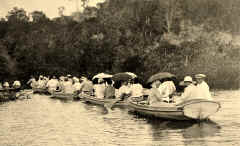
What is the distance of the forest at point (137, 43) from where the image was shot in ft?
84.5

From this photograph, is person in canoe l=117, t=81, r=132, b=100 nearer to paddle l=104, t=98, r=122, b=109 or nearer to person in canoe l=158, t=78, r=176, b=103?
paddle l=104, t=98, r=122, b=109

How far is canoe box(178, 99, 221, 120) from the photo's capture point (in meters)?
11.6

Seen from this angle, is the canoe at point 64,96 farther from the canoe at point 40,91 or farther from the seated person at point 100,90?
the canoe at point 40,91

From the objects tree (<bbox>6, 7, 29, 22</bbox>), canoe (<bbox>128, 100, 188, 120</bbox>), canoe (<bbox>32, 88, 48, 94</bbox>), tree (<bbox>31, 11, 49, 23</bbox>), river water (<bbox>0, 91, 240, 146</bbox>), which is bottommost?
river water (<bbox>0, 91, 240, 146</bbox>)

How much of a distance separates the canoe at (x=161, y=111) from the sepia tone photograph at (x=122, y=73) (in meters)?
0.06

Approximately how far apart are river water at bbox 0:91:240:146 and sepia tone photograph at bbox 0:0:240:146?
3 centimetres

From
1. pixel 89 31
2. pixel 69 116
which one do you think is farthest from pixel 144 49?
pixel 69 116

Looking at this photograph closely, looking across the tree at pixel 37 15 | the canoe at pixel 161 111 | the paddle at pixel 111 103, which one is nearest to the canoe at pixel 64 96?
the tree at pixel 37 15

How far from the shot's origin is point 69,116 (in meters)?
15.7

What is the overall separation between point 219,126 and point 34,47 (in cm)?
2407

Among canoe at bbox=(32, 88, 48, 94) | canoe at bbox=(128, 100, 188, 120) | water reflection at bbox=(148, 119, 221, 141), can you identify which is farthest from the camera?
canoe at bbox=(32, 88, 48, 94)

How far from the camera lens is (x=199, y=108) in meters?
11.8

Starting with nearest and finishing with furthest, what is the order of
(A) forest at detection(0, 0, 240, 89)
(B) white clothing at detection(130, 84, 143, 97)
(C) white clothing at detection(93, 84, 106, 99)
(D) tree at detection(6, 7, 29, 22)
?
(D) tree at detection(6, 7, 29, 22) → (B) white clothing at detection(130, 84, 143, 97) → (C) white clothing at detection(93, 84, 106, 99) → (A) forest at detection(0, 0, 240, 89)

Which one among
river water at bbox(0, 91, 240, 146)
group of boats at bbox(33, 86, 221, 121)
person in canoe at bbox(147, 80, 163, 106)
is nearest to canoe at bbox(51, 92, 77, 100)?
river water at bbox(0, 91, 240, 146)
